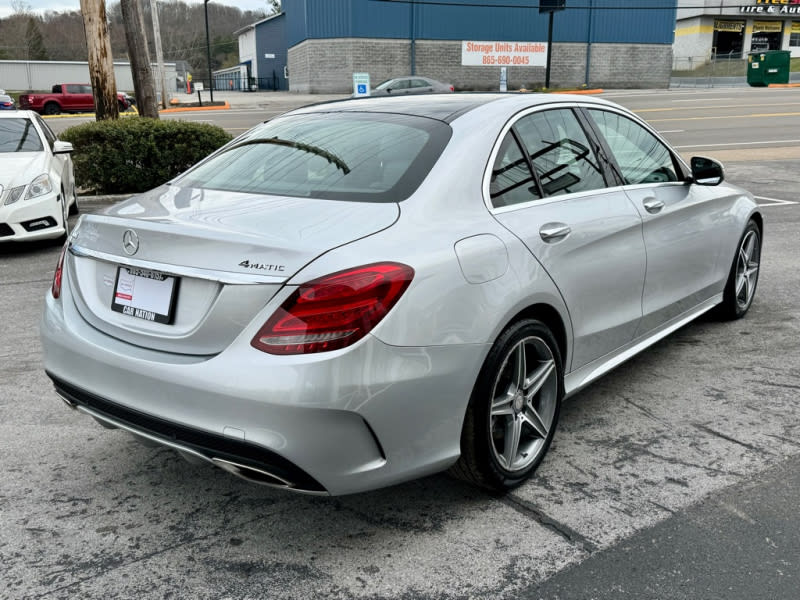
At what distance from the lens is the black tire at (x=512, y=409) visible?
2.85 m

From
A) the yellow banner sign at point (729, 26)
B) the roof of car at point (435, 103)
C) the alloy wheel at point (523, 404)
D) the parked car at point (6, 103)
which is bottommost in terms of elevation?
the alloy wheel at point (523, 404)

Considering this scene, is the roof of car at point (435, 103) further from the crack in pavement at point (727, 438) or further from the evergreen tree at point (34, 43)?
the evergreen tree at point (34, 43)

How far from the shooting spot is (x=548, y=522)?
295cm

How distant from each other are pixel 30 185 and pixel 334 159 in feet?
18.4

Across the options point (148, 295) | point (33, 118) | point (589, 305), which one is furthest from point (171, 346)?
point (33, 118)

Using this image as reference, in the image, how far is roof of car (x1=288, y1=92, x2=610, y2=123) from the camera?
347cm

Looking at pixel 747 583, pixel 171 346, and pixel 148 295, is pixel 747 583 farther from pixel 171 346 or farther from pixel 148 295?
pixel 148 295

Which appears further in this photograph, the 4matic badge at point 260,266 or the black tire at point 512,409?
the black tire at point 512,409

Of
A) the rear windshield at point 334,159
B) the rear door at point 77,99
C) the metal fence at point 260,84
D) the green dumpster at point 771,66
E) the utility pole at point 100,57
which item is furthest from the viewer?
the metal fence at point 260,84

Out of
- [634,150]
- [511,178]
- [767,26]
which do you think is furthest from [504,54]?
[511,178]

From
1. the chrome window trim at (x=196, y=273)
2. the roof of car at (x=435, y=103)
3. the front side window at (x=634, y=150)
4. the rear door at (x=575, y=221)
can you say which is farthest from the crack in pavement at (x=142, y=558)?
the front side window at (x=634, y=150)

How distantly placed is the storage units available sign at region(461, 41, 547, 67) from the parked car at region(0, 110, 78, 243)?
4069 cm

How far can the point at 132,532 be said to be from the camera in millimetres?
2906

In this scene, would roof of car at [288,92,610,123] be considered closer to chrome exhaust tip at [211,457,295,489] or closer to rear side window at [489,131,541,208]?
rear side window at [489,131,541,208]
